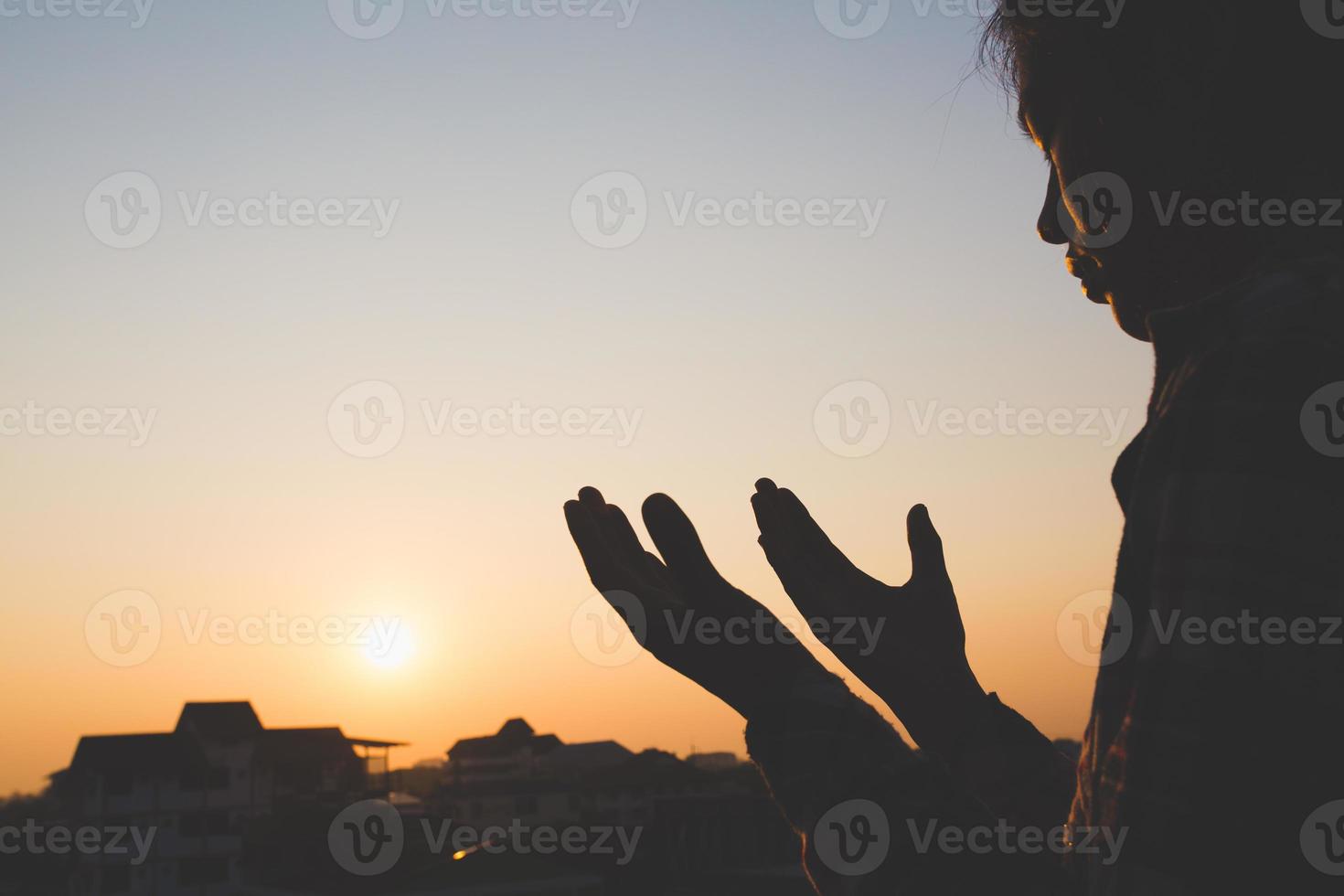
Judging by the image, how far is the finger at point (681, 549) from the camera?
4.22 feet

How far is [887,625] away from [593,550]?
57 centimetres

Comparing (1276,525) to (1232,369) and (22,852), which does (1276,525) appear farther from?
(22,852)

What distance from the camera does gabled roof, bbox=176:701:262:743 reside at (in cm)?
4203

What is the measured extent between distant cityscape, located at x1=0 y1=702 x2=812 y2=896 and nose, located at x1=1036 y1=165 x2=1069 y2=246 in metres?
17.0

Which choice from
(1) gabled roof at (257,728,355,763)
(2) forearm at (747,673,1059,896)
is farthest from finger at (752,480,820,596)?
(1) gabled roof at (257,728,355,763)

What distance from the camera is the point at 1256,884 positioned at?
2.66 feet

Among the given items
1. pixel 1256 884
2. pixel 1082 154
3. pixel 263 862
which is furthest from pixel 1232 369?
pixel 263 862

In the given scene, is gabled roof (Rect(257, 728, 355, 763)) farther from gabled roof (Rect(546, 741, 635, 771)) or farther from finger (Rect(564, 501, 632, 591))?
finger (Rect(564, 501, 632, 591))

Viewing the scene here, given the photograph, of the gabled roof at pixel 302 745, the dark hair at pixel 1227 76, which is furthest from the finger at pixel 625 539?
the gabled roof at pixel 302 745

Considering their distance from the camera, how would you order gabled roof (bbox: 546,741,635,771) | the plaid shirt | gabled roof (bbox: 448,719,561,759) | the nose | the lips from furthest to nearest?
gabled roof (bbox: 546,741,635,771), gabled roof (bbox: 448,719,561,759), the nose, the lips, the plaid shirt

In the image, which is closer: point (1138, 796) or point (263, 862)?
point (1138, 796)

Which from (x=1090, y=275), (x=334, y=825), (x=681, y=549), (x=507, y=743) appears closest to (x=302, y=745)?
(x=334, y=825)

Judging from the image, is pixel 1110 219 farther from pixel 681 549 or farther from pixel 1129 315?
pixel 681 549

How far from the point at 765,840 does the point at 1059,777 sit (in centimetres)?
2945
